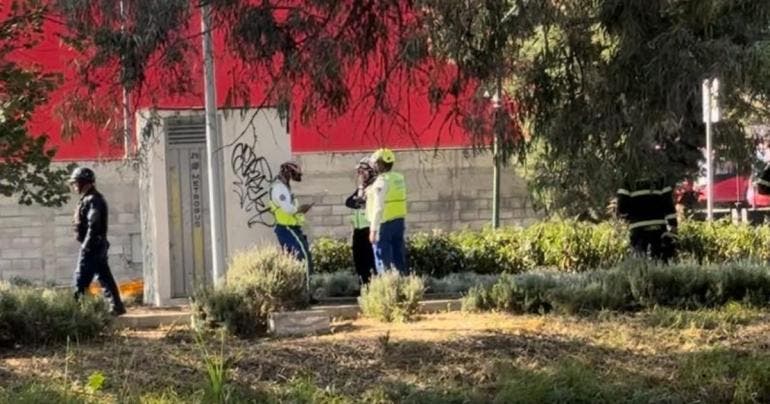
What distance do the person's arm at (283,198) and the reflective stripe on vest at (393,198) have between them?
1.07 m

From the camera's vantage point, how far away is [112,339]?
8258 mm

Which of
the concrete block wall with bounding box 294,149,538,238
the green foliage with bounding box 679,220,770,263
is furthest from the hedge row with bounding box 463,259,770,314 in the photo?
the concrete block wall with bounding box 294,149,538,238

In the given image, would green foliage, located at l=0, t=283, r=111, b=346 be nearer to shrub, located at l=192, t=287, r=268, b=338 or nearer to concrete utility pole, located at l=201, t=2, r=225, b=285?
shrub, located at l=192, t=287, r=268, b=338

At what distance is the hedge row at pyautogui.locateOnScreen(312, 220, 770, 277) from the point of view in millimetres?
14734

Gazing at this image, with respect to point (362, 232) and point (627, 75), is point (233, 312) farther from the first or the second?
point (362, 232)

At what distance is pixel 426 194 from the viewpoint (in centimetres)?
1862

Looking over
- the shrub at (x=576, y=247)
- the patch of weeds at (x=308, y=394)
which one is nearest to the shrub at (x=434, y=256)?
the shrub at (x=576, y=247)

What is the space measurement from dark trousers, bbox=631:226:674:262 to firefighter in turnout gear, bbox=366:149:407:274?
9.23 ft

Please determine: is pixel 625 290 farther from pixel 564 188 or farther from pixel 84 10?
pixel 84 10

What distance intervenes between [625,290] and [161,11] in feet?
17.5

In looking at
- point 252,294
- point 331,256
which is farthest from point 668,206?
point 252,294

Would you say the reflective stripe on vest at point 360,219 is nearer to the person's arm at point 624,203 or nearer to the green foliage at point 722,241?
the person's arm at point 624,203

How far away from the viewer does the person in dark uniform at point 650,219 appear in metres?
11.6

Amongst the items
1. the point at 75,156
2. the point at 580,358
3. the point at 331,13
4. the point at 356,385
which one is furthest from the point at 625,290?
the point at 75,156
